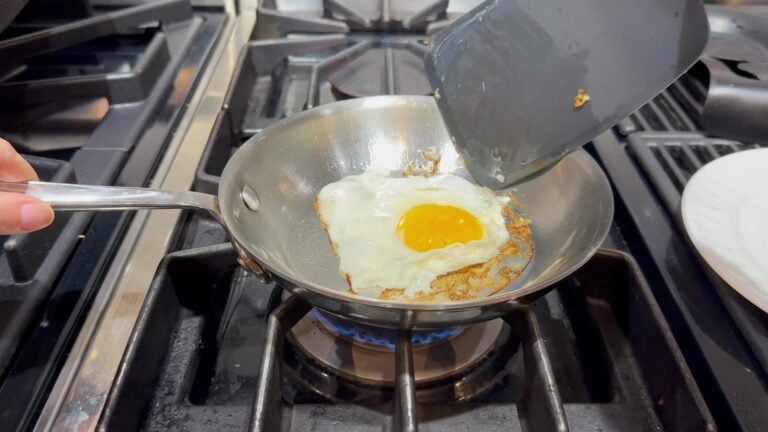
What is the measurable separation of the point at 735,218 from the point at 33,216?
2.57ft

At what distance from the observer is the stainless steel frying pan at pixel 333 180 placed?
0.52 m

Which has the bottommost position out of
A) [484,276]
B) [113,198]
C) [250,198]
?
[484,276]

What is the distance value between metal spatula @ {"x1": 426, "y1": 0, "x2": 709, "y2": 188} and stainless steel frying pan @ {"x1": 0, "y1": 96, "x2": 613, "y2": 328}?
2.8 inches

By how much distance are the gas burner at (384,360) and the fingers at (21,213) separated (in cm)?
28

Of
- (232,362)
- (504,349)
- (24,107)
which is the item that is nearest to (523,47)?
(504,349)

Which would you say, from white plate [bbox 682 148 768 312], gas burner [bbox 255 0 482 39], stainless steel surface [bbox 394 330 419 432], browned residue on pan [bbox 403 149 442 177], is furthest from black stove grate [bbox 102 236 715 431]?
gas burner [bbox 255 0 482 39]

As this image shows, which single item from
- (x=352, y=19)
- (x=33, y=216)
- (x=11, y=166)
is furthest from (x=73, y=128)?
(x=352, y=19)

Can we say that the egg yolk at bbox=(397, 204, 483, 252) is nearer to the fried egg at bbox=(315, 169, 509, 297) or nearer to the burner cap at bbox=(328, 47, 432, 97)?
the fried egg at bbox=(315, 169, 509, 297)

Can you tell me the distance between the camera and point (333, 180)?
2.79 ft

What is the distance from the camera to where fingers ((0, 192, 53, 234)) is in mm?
466

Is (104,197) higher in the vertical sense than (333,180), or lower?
higher

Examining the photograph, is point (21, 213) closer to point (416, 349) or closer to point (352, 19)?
point (416, 349)

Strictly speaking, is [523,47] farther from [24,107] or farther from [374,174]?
[24,107]

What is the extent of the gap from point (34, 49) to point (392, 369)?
2.65 feet
